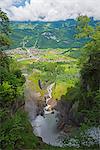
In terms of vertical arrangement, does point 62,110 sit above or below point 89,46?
below

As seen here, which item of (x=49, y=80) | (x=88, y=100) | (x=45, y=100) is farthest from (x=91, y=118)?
(x=49, y=80)

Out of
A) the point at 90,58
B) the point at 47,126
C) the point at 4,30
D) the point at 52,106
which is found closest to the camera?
the point at 4,30

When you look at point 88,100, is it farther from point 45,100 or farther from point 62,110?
point 45,100

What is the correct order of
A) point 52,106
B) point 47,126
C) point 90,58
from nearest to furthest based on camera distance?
point 90,58 < point 47,126 < point 52,106

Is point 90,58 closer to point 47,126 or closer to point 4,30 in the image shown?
point 4,30

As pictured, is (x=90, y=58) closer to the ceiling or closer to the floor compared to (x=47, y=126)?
closer to the ceiling

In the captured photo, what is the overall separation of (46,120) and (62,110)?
39.3 feet

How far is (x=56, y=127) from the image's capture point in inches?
3187

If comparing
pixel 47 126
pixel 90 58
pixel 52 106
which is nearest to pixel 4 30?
pixel 90 58

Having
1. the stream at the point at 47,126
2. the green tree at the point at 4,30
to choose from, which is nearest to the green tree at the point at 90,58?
the stream at the point at 47,126

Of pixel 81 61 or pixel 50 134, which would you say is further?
pixel 50 134

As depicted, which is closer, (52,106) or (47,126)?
(47,126)

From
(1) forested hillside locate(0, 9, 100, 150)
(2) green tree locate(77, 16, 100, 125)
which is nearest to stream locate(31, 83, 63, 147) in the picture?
(1) forested hillside locate(0, 9, 100, 150)

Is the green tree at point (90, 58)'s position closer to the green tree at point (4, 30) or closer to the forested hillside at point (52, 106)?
the forested hillside at point (52, 106)
